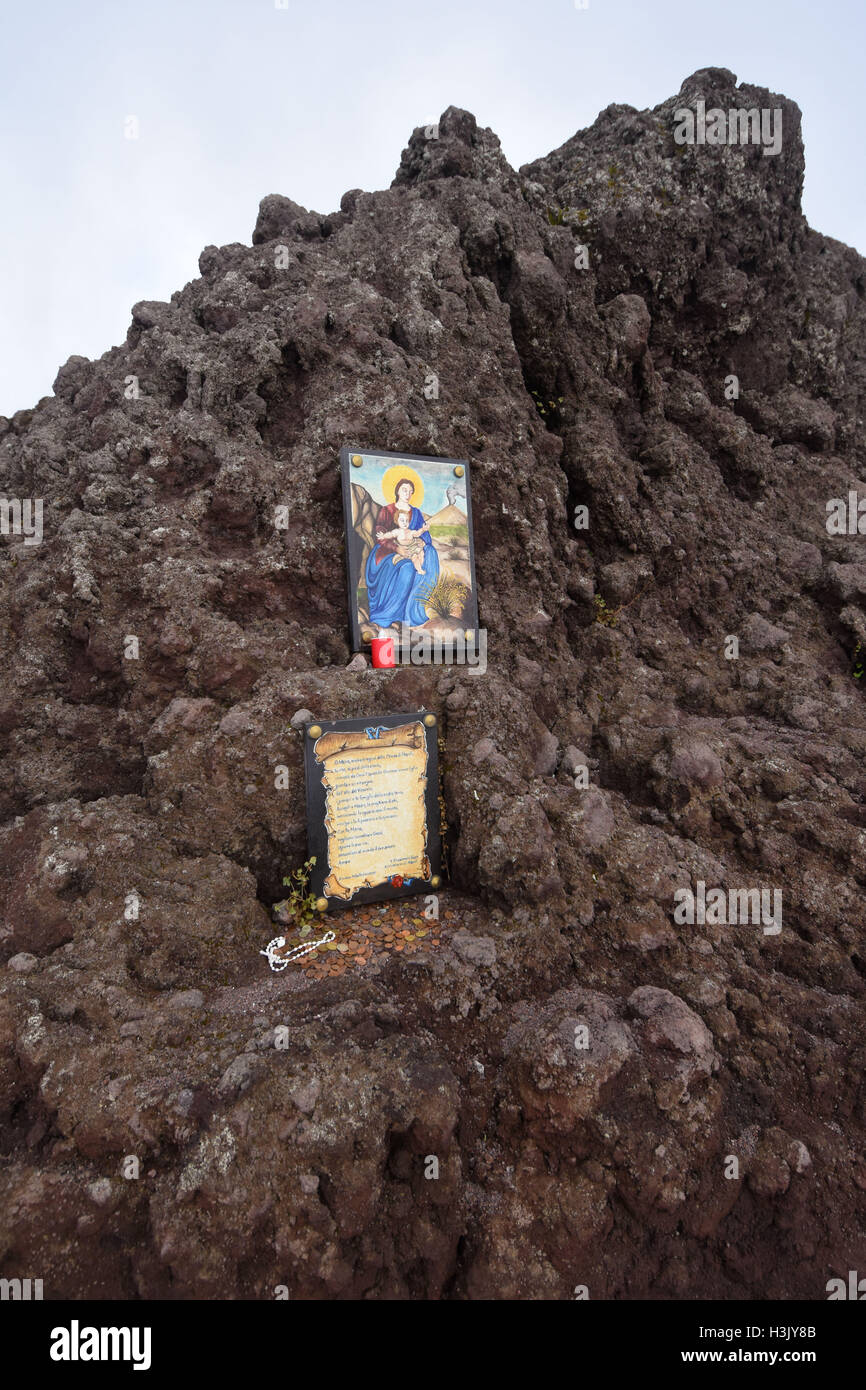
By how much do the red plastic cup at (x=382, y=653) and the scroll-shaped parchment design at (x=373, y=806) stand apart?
2.77 ft

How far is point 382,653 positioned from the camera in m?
5.69

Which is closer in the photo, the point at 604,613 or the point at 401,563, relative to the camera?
the point at 401,563

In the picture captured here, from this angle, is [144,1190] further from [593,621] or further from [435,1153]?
[593,621]

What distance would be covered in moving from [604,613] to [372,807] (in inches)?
158

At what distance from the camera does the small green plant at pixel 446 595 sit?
6.04 meters

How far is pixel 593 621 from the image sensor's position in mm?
7438

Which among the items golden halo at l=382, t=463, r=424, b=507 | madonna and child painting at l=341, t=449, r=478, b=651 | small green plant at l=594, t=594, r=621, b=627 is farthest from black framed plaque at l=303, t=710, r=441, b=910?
small green plant at l=594, t=594, r=621, b=627

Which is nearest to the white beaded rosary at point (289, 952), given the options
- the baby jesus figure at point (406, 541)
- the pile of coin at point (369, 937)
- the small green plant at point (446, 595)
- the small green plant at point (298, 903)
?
the pile of coin at point (369, 937)

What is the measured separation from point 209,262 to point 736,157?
767cm

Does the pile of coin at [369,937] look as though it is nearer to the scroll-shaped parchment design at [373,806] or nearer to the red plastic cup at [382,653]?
the scroll-shaped parchment design at [373,806]

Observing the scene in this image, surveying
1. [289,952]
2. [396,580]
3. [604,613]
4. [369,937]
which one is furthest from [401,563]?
[289,952]

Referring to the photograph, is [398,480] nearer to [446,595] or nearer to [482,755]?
[446,595]

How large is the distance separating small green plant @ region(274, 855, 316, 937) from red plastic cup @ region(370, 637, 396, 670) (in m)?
1.79

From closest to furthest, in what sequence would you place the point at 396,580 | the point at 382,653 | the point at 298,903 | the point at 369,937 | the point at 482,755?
the point at 369,937 → the point at 298,903 → the point at 482,755 → the point at 382,653 → the point at 396,580
